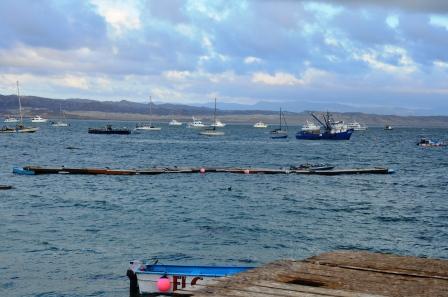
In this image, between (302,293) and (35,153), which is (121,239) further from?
(35,153)

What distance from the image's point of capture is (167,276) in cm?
1903

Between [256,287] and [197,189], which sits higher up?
[256,287]

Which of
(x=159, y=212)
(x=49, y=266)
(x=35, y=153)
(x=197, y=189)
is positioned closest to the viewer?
(x=49, y=266)

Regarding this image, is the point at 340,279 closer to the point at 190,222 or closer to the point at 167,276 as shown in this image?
the point at 167,276

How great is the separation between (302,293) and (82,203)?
43.2 meters

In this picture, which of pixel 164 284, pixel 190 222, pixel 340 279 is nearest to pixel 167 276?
pixel 164 284

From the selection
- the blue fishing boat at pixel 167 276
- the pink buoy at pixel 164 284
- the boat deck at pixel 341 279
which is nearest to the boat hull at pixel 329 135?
the blue fishing boat at pixel 167 276

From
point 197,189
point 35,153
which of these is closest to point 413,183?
point 197,189

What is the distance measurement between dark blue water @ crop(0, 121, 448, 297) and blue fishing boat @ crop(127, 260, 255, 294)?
3294 millimetres

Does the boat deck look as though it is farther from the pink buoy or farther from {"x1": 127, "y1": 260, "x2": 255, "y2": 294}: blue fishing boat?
the pink buoy

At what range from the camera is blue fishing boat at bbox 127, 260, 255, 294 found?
59.9 ft

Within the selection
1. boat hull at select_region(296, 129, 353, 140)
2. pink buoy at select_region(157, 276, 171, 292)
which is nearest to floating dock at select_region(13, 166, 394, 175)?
pink buoy at select_region(157, 276, 171, 292)

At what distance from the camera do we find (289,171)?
70.1 m

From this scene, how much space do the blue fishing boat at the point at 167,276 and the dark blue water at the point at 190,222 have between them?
3.29m
